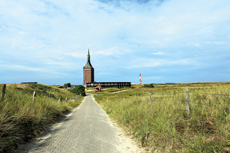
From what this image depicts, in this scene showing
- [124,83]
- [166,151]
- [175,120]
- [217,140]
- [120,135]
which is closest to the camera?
[217,140]

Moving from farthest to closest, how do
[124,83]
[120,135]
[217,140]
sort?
[124,83]
[120,135]
[217,140]

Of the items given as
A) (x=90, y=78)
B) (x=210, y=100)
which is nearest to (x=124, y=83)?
(x=90, y=78)

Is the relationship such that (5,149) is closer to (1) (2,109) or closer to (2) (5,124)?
(2) (5,124)

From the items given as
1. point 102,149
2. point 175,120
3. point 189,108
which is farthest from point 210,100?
point 102,149

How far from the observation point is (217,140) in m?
4.05

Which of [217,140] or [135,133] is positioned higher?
[217,140]

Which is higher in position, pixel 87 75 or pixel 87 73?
pixel 87 73

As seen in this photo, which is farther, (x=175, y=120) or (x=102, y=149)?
(x=175, y=120)

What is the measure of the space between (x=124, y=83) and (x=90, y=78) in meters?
43.0

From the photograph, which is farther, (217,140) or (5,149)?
(5,149)

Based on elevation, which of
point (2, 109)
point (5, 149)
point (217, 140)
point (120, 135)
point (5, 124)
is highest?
point (2, 109)

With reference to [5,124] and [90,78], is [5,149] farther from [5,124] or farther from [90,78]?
[90,78]

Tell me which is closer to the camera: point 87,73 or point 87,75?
point 87,75

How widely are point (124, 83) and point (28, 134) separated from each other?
169 metres
